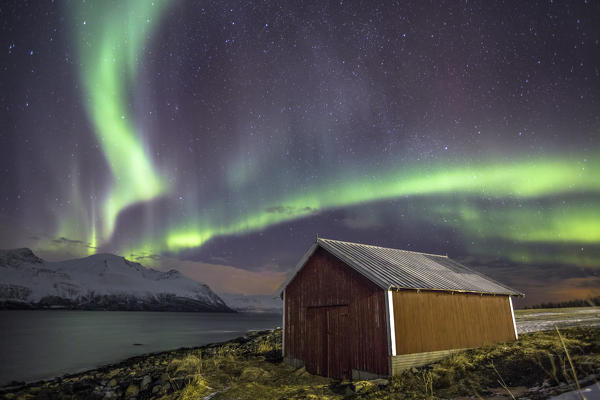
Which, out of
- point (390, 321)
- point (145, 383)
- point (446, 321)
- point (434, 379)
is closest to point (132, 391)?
point (145, 383)

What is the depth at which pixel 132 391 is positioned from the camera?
16766 mm

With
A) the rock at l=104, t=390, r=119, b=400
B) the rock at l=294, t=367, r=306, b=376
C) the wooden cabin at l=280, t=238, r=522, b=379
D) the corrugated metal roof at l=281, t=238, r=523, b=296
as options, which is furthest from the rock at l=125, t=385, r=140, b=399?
the corrugated metal roof at l=281, t=238, r=523, b=296

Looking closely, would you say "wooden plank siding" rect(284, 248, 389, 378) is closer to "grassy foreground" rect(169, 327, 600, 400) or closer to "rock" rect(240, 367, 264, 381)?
"grassy foreground" rect(169, 327, 600, 400)

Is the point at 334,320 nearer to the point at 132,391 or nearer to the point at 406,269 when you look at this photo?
the point at 406,269

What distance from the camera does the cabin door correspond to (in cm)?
1700

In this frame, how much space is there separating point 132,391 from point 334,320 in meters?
9.87

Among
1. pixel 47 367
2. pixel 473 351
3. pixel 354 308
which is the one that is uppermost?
pixel 354 308

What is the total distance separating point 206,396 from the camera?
45.3 feet

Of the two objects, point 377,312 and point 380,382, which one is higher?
point 377,312

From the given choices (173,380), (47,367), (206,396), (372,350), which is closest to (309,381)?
(372,350)

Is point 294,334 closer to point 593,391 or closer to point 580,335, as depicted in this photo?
point 593,391

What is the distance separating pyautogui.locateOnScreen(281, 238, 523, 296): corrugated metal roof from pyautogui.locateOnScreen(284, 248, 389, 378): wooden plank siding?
525 mm

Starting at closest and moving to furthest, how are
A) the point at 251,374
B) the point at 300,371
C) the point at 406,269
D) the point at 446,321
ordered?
1. the point at 251,374
2. the point at 300,371
3. the point at 446,321
4. the point at 406,269

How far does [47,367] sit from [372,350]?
120 feet
